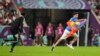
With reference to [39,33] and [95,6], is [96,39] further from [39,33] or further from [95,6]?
[39,33]

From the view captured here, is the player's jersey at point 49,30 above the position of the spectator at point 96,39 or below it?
above

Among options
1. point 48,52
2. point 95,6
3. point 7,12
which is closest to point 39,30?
point 7,12

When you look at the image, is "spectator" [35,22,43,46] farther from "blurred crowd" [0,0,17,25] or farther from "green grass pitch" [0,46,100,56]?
"green grass pitch" [0,46,100,56]

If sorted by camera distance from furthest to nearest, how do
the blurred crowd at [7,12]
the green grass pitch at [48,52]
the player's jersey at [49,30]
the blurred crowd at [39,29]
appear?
the player's jersey at [49,30] → the blurred crowd at [39,29] → the blurred crowd at [7,12] → the green grass pitch at [48,52]

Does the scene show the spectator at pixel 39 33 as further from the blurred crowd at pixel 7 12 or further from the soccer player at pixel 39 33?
the blurred crowd at pixel 7 12

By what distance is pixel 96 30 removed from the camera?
134 ft

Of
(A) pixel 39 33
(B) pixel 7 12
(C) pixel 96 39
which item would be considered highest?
(B) pixel 7 12

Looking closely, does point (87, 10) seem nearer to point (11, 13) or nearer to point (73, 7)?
point (73, 7)

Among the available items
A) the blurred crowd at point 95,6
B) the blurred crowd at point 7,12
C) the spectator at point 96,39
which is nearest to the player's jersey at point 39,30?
the blurred crowd at point 7,12

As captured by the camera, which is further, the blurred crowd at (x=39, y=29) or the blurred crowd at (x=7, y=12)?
the blurred crowd at (x=39, y=29)

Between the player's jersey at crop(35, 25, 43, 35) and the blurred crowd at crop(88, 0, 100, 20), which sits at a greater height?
the blurred crowd at crop(88, 0, 100, 20)

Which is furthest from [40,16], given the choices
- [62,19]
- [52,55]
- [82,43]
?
[52,55]

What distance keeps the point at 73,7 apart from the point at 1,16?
21.2 feet

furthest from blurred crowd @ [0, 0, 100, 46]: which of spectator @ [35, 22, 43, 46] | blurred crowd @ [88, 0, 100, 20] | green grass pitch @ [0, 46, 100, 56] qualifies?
green grass pitch @ [0, 46, 100, 56]
